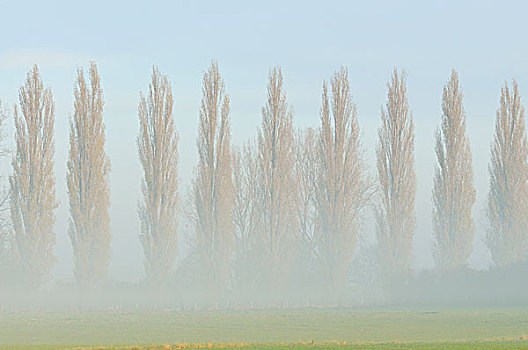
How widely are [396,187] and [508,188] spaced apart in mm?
7833

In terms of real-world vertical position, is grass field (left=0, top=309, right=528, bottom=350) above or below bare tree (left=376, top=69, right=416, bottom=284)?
below

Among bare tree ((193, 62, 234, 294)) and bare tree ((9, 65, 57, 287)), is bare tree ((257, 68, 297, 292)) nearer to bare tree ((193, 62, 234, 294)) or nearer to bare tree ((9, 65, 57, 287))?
bare tree ((193, 62, 234, 294))

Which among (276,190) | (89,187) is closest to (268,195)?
(276,190)

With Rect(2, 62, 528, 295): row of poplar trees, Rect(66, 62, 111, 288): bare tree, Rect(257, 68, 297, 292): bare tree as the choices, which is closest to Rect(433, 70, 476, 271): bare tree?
Rect(2, 62, 528, 295): row of poplar trees

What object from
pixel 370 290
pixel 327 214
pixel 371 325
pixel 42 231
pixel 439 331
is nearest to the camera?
pixel 439 331

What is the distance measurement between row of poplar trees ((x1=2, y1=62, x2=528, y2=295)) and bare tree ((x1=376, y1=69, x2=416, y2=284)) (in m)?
0.07

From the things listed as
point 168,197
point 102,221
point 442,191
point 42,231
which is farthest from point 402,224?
point 42,231

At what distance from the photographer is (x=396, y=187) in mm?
50344

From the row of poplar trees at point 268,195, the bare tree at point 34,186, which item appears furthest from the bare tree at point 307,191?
the bare tree at point 34,186

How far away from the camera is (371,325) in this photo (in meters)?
32.3

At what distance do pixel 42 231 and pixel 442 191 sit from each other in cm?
2576

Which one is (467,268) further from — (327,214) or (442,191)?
(327,214)

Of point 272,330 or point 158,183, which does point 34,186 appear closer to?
point 158,183

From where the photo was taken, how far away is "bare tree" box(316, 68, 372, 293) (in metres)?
47.2
